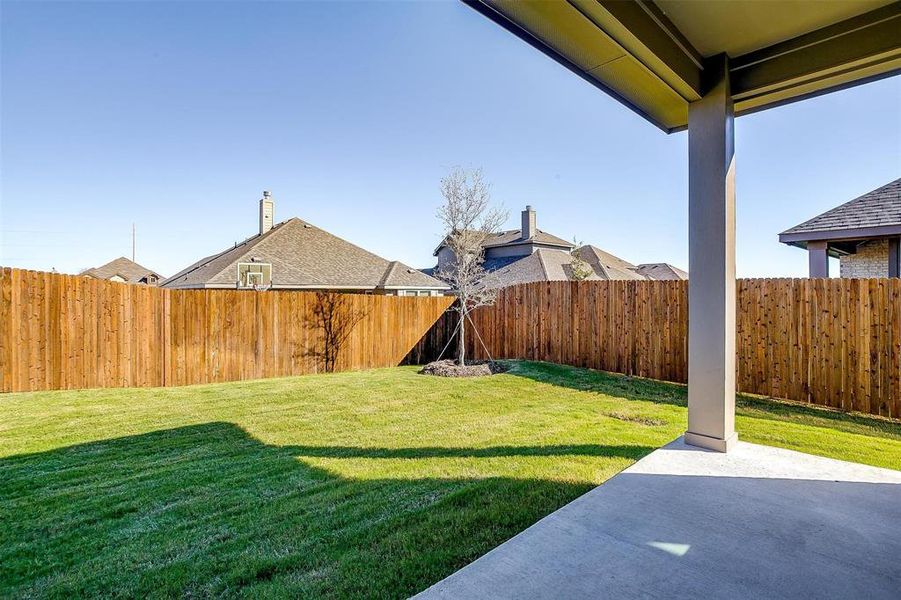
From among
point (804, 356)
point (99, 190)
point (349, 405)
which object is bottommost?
point (349, 405)

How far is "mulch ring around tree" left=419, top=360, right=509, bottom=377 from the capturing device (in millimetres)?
8453

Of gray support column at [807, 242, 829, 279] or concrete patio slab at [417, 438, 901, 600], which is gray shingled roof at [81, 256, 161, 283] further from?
gray support column at [807, 242, 829, 279]

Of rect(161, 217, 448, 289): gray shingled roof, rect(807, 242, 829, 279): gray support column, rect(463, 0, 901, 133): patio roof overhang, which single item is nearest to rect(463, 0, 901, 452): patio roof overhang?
rect(463, 0, 901, 133): patio roof overhang

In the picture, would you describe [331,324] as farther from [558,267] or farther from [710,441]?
[558,267]

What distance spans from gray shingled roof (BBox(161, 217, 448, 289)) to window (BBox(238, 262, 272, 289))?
7.9 inches

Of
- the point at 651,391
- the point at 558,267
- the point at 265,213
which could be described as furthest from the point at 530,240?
the point at 651,391

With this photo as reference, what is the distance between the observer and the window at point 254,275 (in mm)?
14477

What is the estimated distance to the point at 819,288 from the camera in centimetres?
575

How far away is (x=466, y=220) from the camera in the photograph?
31.3 ft

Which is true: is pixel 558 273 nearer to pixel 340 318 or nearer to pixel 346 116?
pixel 346 116

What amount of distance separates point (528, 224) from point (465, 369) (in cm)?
1723

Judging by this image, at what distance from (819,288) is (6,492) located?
348 inches

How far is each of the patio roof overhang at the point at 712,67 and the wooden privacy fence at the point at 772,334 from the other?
3.56 m

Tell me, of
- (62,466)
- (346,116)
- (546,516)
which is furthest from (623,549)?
(346,116)
